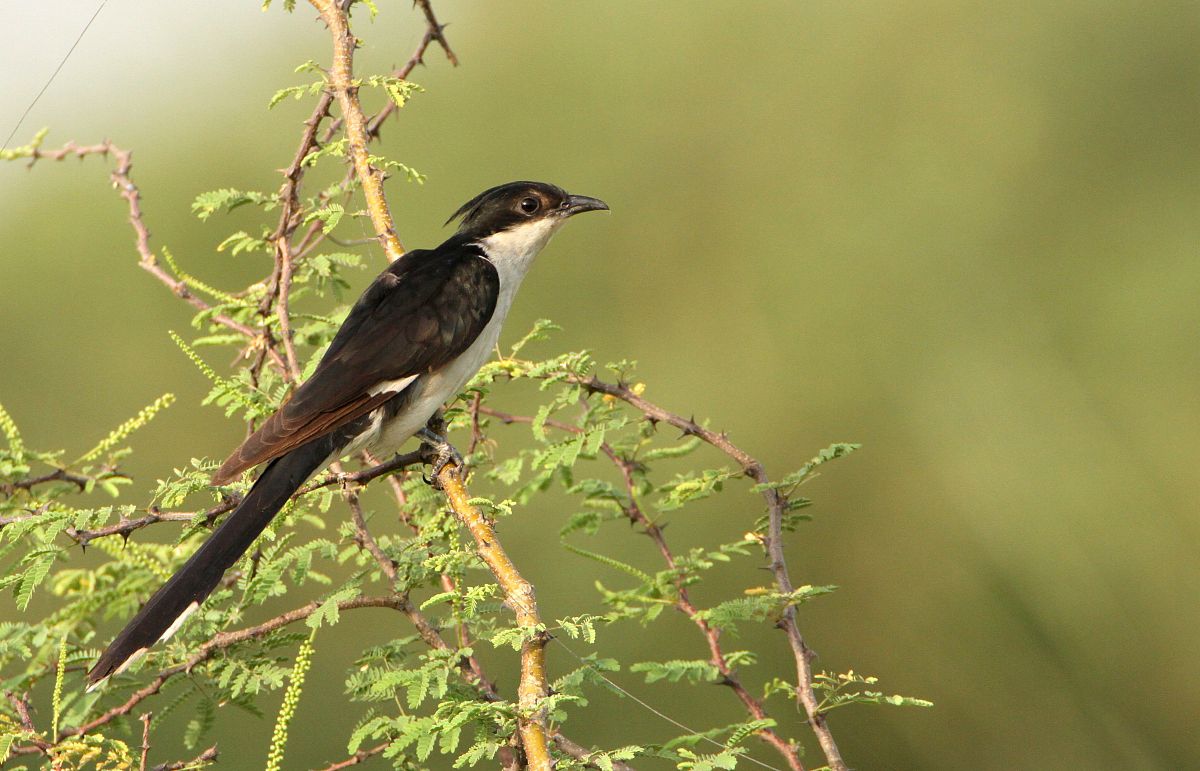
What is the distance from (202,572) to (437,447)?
2.74 feet

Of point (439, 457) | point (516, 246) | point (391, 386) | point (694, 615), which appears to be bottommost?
point (694, 615)

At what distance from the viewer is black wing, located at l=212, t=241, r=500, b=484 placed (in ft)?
10.7

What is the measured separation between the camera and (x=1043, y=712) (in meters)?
5.39

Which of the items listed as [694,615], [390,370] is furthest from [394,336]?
[694,615]

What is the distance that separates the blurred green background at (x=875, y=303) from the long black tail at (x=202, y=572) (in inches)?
107

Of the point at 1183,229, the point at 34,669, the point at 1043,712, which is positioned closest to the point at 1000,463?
the point at 1043,712

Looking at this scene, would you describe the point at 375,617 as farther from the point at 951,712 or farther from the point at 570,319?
the point at 951,712

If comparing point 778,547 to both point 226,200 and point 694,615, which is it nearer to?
point 694,615

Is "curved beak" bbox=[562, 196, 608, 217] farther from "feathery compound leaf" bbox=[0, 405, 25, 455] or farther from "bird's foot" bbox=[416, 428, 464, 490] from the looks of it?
"feathery compound leaf" bbox=[0, 405, 25, 455]

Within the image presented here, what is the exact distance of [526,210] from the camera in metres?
4.41

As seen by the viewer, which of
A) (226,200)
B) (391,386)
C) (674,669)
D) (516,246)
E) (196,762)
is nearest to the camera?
(196,762)

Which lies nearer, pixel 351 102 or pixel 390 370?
pixel 351 102

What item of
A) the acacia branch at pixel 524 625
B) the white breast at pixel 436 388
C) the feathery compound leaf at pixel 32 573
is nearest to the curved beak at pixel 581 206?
the white breast at pixel 436 388

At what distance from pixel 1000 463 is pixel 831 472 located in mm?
835
